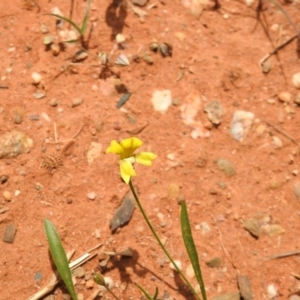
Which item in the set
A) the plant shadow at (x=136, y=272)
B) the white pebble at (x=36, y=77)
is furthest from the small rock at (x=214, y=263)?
the white pebble at (x=36, y=77)

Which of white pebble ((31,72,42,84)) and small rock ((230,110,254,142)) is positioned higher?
small rock ((230,110,254,142))

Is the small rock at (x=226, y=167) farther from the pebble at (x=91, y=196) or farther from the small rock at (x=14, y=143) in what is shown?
the small rock at (x=14, y=143)

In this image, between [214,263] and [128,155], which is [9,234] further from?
[214,263]

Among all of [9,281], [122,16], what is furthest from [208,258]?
[122,16]

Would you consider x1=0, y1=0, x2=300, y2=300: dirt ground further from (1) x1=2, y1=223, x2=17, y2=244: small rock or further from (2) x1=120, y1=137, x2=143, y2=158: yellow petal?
(2) x1=120, y1=137, x2=143, y2=158: yellow petal

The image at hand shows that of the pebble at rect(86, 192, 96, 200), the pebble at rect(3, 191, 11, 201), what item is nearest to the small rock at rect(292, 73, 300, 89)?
the pebble at rect(86, 192, 96, 200)

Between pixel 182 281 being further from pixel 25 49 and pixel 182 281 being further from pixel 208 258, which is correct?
pixel 25 49

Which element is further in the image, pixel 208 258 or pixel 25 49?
pixel 25 49
